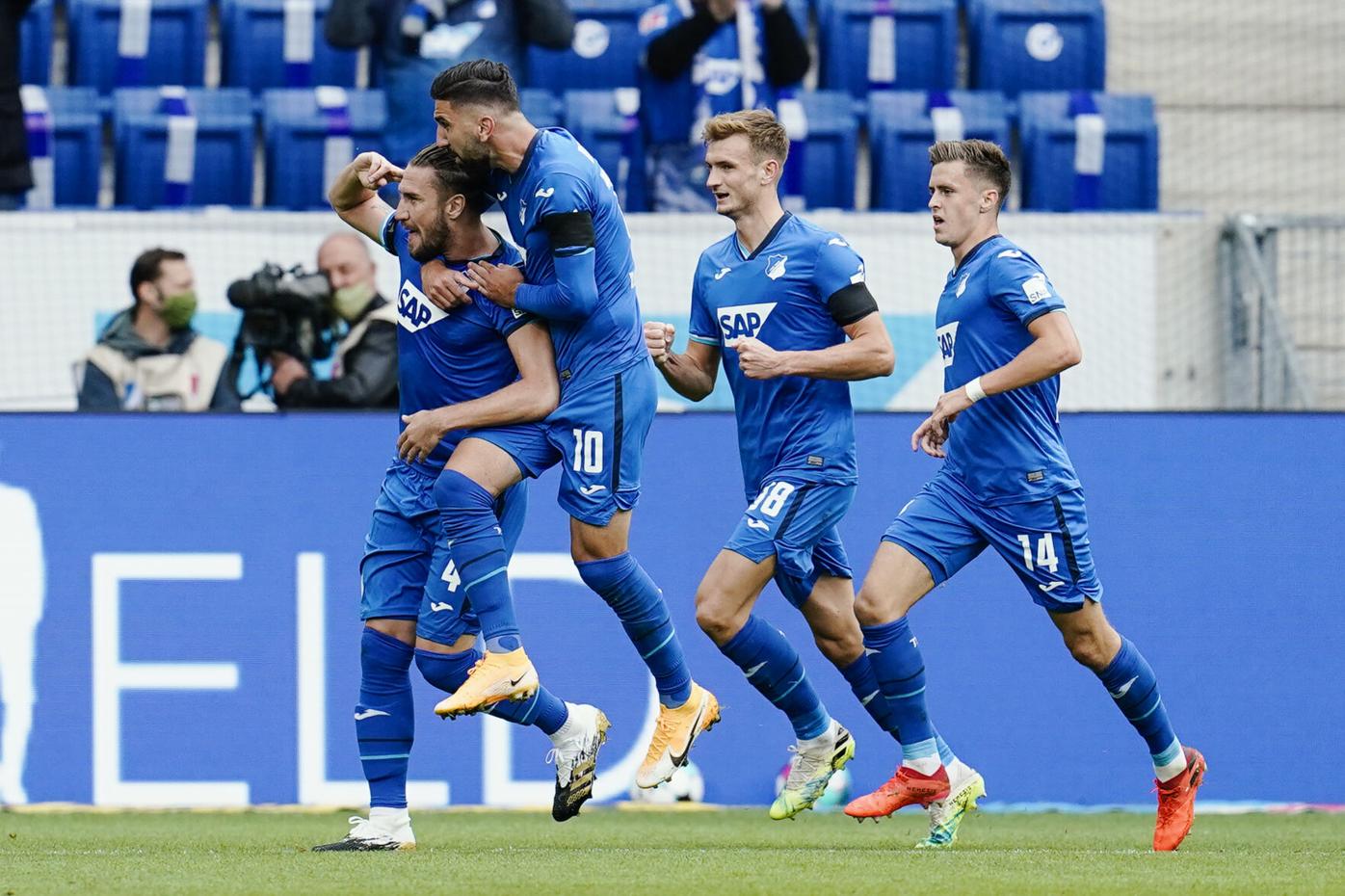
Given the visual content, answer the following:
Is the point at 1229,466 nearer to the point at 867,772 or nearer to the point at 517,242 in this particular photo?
the point at 867,772

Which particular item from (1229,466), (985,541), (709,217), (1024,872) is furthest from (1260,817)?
(709,217)

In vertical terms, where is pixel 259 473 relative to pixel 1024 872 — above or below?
above

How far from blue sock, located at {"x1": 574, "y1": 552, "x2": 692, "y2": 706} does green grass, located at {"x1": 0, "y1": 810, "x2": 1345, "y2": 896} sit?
1.88 ft

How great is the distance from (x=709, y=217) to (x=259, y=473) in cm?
282

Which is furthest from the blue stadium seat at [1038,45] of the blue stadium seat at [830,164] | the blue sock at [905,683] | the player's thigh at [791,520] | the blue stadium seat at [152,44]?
the blue sock at [905,683]

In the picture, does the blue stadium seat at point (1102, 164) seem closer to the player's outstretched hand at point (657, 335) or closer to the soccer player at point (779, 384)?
the soccer player at point (779, 384)

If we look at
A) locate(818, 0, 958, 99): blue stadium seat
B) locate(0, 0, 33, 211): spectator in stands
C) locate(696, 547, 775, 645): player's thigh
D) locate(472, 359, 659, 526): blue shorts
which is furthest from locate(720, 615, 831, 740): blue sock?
locate(818, 0, 958, 99): blue stadium seat

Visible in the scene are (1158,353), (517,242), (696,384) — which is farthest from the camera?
(1158,353)

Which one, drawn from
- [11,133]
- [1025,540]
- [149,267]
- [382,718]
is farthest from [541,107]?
[382,718]

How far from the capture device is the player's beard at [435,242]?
6770 millimetres

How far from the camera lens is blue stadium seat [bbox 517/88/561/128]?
12.1 m

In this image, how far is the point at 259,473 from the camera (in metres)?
9.20

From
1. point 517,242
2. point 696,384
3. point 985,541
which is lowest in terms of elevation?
point 985,541

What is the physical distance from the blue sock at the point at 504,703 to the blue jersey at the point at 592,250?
39.1 inches
